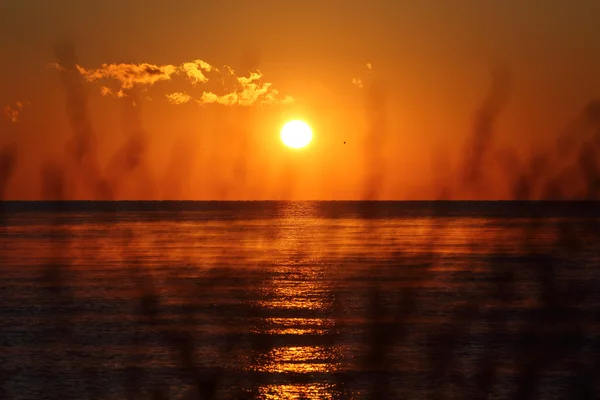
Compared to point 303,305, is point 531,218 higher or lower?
lower

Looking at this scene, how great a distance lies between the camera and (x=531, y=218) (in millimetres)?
4277

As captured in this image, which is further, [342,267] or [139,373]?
[342,267]

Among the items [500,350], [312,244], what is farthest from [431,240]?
[312,244]

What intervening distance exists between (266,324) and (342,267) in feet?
74.7

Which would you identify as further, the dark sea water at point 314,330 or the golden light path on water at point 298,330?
the golden light path on water at point 298,330

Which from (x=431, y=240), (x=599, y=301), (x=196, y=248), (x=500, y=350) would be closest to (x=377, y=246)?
(x=196, y=248)

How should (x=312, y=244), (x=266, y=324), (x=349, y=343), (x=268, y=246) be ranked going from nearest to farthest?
(x=349, y=343) → (x=266, y=324) → (x=268, y=246) → (x=312, y=244)

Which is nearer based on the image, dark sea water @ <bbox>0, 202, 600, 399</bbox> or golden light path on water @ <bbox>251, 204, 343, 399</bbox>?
dark sea water @ <bbox>0, 202, 600, 399</bbox>

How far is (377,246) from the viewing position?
68.1 metres

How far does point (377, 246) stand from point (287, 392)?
168 feet

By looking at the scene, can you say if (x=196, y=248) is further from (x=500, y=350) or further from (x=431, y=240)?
(x=431, y=240)

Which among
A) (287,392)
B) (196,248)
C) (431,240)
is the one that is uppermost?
(196,248)

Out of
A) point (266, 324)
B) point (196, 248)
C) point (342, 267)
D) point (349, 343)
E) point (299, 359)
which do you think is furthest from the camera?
point (196, 248)

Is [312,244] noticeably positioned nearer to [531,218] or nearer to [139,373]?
[139,373]
